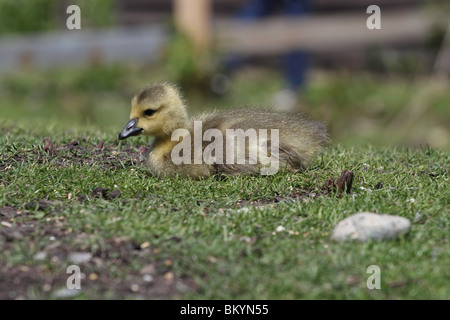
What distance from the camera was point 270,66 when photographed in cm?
1619

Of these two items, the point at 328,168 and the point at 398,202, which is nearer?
the point at 398,202

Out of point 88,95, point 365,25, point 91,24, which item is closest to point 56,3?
point 91,24

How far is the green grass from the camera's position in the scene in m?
4.23

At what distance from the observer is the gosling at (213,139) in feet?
19.2

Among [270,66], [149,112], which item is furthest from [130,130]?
[270,66]

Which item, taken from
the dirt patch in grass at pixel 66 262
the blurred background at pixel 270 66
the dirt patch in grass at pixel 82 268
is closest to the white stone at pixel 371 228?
the dirt patch in grass at pixel 66 262

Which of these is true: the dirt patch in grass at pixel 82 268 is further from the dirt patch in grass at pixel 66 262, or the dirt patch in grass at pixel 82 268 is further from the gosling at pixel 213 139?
the gosling at pixel 213 139

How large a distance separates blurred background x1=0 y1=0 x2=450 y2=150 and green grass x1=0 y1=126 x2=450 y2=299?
692 centimetres

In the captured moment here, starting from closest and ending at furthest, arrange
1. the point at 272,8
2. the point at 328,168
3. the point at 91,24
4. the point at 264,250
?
the point at 264,250 → the point at 328,168 → the point at 272,8 → the point at 91,24

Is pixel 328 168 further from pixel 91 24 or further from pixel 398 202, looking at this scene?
pixel 91 24

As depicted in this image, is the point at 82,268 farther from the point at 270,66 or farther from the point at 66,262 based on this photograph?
the point at 270,66

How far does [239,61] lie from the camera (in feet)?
50.0

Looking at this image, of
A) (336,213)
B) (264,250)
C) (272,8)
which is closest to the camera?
(264,250)

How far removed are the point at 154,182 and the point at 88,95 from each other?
850cm
